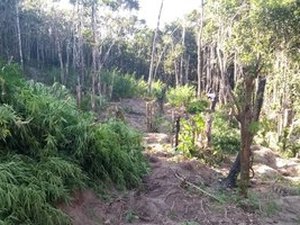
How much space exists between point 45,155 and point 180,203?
79.3 inches

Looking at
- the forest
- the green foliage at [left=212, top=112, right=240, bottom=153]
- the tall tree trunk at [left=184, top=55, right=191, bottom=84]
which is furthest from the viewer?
the tall tree trunk at [left=184, top=55, right=191, bottom=84]

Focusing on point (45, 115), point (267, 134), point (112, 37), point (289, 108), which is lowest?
point (267, 134)

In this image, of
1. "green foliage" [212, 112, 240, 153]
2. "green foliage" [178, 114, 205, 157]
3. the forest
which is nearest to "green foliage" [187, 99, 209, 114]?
the forest

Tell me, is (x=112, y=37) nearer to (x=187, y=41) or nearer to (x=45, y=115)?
(x=187, y=41)

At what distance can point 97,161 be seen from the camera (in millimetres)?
5398

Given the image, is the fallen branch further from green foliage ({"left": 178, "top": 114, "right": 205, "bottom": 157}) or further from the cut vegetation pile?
green foliage ({"left": 178, "top": 114, "right": 205, "bottom": 157})

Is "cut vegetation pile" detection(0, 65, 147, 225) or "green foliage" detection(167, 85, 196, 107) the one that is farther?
"green foliage" detection(167, 85, 196, 107)

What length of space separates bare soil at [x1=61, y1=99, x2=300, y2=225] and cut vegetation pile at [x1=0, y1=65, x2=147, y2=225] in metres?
0.29

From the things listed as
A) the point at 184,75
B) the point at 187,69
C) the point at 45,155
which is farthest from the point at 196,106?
the point at 184,75

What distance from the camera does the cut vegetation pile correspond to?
379 cm

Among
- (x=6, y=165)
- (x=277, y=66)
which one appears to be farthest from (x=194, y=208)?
(x=277, y=66)

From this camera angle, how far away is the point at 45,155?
4555 mm

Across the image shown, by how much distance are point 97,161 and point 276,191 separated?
3.47 meters

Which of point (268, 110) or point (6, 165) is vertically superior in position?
point (6, 165)
